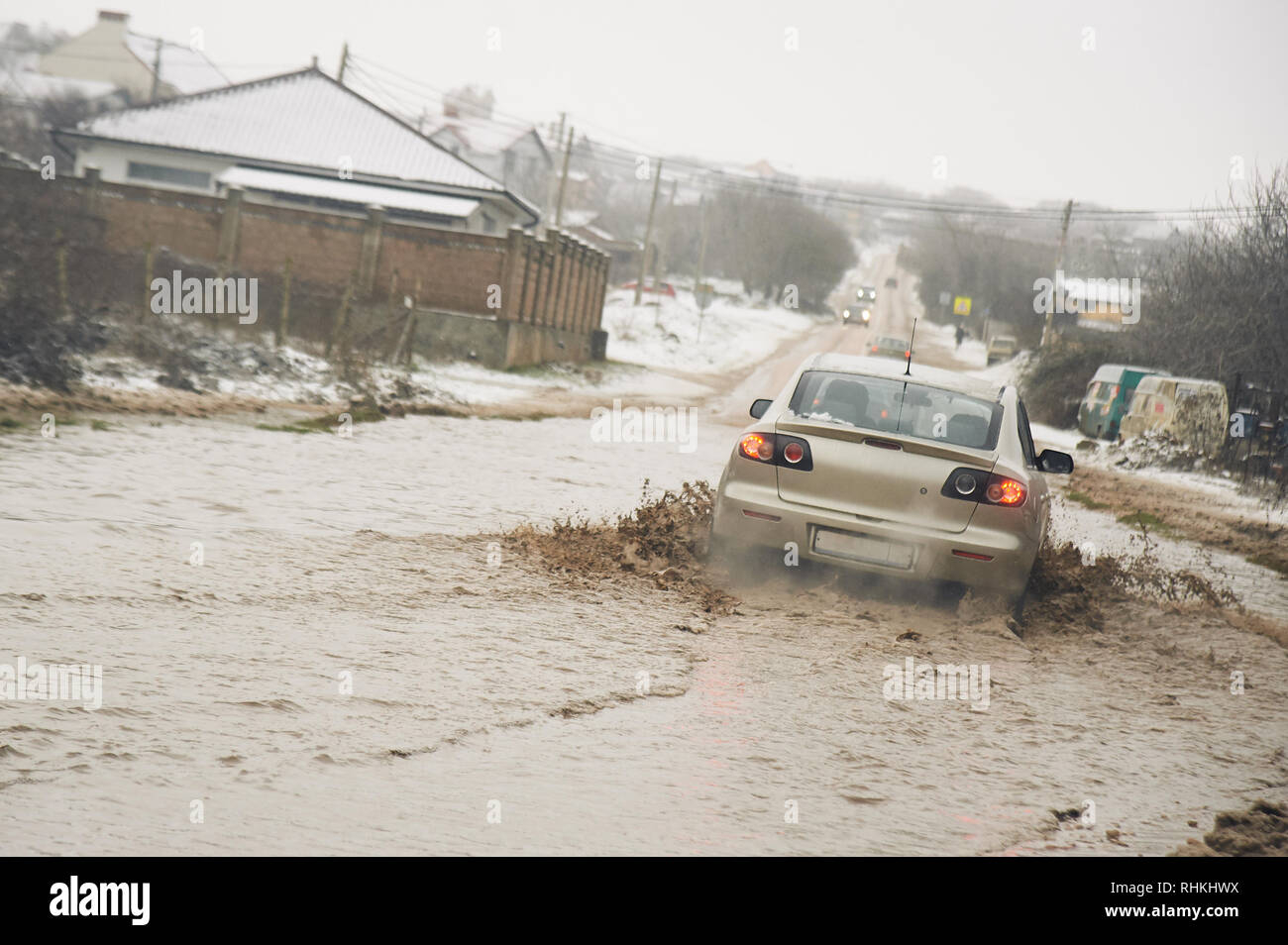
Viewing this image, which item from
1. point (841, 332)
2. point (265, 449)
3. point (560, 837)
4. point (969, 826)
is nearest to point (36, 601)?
point (560, 837)

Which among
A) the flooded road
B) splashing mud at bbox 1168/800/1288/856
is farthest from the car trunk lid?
splashing mud at bbox 1168/800/1288/856

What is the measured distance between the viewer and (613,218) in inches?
4316

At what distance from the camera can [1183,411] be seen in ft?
74.8

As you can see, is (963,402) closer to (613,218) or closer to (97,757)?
(97,757)

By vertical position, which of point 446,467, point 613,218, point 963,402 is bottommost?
point 446,467

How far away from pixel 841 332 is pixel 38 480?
62.2 meters

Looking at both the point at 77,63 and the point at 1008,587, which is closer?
the point at 1008,587

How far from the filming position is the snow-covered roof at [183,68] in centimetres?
6875

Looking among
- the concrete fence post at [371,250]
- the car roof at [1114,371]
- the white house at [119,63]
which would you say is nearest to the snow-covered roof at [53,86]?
the white house at [119,63]

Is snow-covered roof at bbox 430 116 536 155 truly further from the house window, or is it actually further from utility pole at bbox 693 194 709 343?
the house window

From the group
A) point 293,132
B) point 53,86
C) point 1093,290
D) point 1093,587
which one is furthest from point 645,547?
point 53,86

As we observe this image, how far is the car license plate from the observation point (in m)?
6.55

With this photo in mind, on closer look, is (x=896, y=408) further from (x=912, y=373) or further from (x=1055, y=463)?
(x=1055, y=463)

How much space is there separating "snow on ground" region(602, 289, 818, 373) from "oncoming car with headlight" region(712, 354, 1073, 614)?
107 feet
